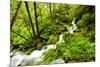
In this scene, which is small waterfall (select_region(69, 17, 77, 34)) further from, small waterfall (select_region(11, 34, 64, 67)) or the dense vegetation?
small waterfall (select_region(11, 34, 64, 67))

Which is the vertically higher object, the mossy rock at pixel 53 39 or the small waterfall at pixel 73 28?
the small waterfall at pixel 73 28

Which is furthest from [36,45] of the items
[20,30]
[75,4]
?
[75,4]

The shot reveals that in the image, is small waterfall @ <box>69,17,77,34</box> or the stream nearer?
the stream

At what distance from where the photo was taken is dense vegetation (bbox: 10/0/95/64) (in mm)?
1908

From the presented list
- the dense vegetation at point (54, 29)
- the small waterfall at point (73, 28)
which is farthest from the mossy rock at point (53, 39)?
the small waterfall at point (73, 28)

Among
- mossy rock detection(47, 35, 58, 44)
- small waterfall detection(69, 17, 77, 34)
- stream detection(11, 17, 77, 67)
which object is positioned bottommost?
stream detection(11, 17, 77, 67)

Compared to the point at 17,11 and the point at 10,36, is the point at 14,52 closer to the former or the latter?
the point at 10,36

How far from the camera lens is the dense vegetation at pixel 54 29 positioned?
Result: 1908 mm

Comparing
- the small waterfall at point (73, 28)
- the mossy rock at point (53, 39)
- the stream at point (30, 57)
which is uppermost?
the small waterfall at point (73, 28)

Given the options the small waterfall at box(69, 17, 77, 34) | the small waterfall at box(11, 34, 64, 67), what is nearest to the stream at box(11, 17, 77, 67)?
the small waterfall at box(11, 34, 64, 67)

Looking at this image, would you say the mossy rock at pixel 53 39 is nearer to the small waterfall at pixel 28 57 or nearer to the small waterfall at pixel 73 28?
the small waterfall at pixel 28 57

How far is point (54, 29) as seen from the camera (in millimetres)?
2053

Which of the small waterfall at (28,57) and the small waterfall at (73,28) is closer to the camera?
the small waterfall at (28,57)
